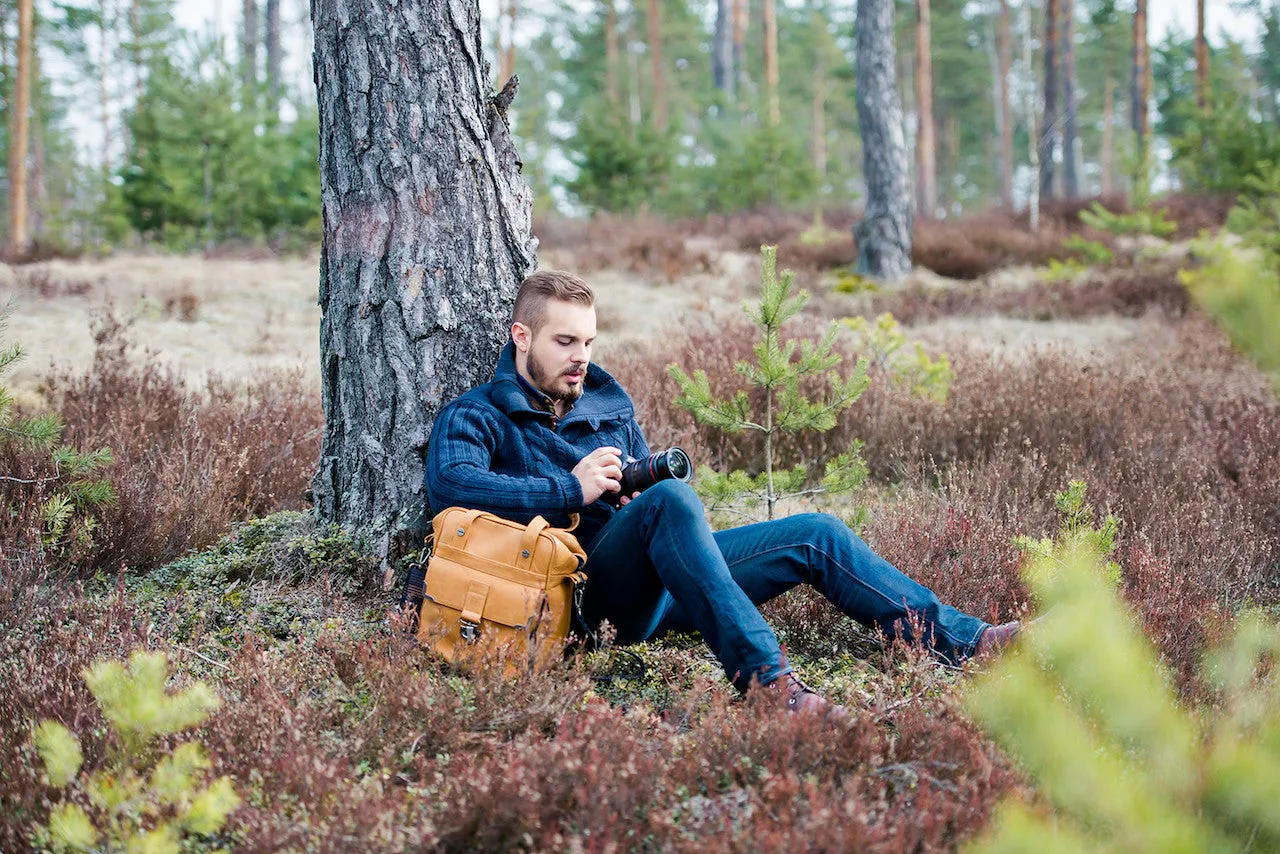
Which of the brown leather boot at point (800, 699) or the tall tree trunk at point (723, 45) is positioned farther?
the tall tree trunk at point (723, 45)

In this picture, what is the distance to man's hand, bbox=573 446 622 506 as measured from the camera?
2.77m

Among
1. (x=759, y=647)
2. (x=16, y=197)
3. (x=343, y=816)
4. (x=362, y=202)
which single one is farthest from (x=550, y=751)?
(x=16, y=197)

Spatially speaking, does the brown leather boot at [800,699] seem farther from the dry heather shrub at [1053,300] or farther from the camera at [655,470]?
the dry heather shrub at [1053,300]

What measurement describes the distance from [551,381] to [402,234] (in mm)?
755

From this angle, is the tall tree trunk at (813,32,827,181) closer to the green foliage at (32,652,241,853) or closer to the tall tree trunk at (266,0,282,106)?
the tall tree trunk at (266,0,282,106)

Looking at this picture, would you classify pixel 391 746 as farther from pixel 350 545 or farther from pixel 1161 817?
pixel 1161 817

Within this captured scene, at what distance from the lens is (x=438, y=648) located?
257cm

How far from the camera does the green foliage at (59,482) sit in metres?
3.16

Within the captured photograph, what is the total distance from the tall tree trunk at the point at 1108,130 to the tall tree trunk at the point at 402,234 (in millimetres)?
34769

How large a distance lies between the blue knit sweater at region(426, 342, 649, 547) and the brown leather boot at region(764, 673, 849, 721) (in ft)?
2.58

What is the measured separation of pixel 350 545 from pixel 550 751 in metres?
1.64

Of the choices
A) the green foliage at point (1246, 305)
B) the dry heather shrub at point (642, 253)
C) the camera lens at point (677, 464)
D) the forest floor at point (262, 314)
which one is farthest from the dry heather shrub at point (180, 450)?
the dry heather shrub at point (642, 253)

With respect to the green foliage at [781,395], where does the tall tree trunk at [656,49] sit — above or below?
above

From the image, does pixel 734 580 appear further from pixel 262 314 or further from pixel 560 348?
pixel 262 314
